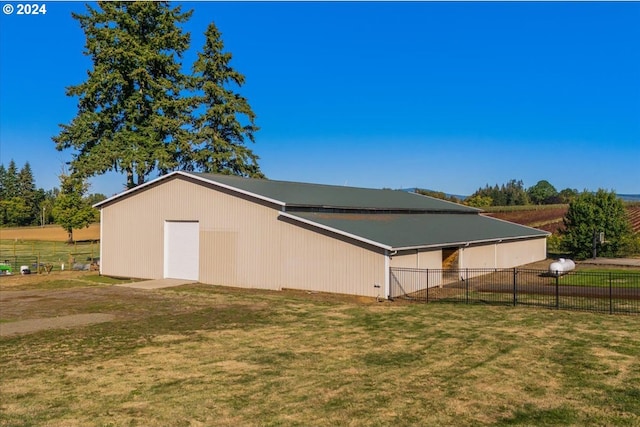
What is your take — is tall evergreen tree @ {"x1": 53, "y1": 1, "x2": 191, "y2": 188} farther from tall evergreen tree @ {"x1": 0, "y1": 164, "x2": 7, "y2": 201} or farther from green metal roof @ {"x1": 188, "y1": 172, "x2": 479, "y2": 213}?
tall evergreen tree @ {"x1": 0, "y1": 164, "x2": 7, "y2": 201}

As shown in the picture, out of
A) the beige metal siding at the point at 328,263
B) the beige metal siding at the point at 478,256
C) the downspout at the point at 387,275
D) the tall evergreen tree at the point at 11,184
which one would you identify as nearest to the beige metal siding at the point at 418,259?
the downspout at the point at 387,275

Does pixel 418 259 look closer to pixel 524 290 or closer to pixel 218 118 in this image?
pixel 524 290

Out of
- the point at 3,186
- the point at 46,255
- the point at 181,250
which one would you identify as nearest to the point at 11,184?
the point at 3,186

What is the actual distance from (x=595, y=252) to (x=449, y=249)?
19448mm

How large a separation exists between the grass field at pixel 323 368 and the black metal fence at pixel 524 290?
6.84 ft

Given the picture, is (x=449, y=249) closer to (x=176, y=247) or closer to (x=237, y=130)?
(x=176, y=247)

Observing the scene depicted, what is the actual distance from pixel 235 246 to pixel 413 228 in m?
10.00

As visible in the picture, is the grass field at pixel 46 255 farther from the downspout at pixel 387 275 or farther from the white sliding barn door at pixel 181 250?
the downspout at pixel 387 275

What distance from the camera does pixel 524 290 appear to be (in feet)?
78.2

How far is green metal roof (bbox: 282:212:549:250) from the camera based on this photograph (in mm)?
22969

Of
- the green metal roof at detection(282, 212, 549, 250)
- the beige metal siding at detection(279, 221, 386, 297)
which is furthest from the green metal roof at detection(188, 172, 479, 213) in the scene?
the beige metal siding at detection(279, 221, 386, 297)

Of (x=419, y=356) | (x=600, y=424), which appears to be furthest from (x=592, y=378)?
(x=419, y=356)

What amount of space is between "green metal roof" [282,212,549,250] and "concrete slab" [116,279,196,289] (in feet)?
23.1

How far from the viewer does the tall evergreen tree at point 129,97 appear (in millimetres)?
44438
